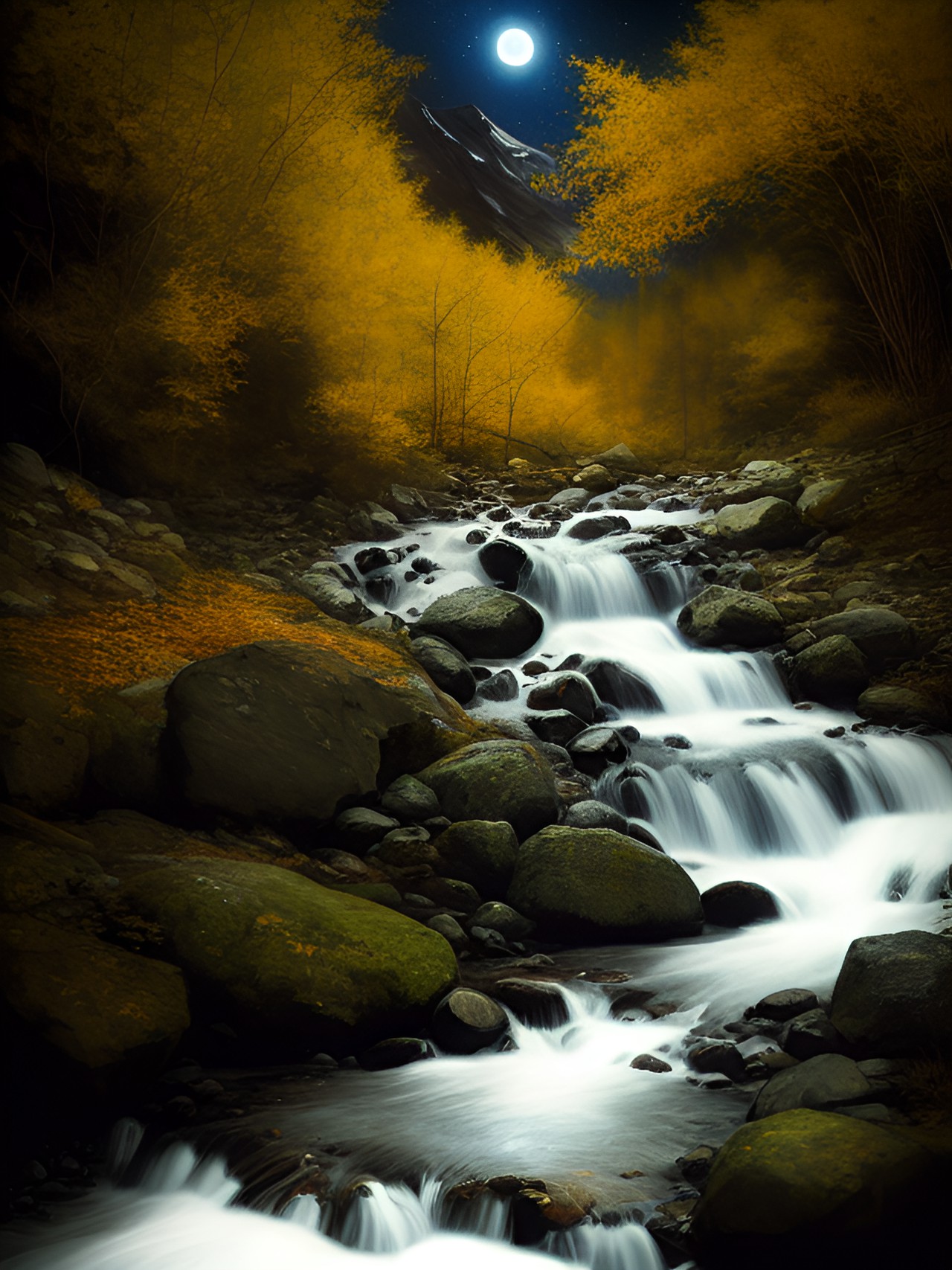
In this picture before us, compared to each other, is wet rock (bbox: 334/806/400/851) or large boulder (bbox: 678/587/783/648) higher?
large boulder (bbox: 678/587/783/648)

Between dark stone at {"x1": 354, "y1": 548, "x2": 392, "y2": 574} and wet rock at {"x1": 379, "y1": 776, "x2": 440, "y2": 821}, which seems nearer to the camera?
wet rock at {"x1": 379, "y1": 776, "x2": 440, "y2": 821}

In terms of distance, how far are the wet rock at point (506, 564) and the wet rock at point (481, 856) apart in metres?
3.65

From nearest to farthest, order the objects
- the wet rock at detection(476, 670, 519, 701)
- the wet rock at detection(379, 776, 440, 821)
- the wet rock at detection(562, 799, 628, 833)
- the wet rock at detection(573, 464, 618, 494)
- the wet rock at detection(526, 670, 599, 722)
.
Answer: the wet rock at detection(379, 776, 440, 821) < the wet rock at detection(562, 799, 628, 833) < the wet rock at detection(526, 670, 599, 722) < the wet rock at detection(476, 670, 519, 701) < the wet rock at detection(573, 464, 618, 494)

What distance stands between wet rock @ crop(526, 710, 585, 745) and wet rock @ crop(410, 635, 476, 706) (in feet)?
1.79

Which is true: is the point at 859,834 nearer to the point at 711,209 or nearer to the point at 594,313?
the point at 711,209

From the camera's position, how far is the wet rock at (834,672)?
519 centimetres

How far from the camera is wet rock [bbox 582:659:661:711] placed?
5.57 m

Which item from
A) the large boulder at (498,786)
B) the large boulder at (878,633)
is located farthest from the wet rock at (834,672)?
the large boulder at (498,786)

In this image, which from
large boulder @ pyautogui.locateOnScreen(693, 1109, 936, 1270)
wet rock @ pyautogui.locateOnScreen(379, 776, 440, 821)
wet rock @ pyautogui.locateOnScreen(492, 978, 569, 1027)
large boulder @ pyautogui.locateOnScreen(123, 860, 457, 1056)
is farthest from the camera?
wet rock @ pyautogui.locateOnScreen(379, 776, 440, 821)

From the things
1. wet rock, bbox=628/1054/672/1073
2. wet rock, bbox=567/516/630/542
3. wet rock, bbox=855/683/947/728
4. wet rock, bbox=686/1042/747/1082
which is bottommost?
wet rock, bbox=628/1054/672/1073

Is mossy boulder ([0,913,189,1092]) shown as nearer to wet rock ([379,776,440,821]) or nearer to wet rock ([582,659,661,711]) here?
wet rock ([379,776,440,821])

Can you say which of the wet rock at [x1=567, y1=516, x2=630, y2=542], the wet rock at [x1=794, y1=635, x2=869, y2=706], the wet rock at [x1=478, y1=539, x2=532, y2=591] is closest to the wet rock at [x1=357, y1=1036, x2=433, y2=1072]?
the wet rock at [x1=794, y1=635, x2=869, y2=706]

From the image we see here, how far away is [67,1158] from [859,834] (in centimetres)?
371

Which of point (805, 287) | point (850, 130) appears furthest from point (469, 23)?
point (805, 287)
